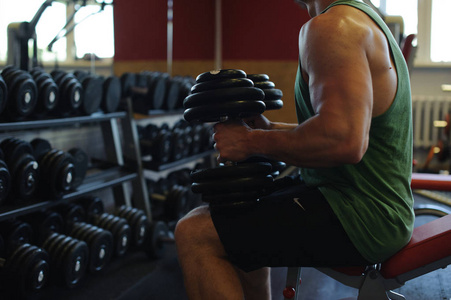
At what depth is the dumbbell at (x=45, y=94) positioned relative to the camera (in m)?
1.84

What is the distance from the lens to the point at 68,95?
76.7 inches

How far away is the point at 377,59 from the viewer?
35.0 inches

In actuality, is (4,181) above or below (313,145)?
below

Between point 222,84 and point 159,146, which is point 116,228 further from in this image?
point 222,84

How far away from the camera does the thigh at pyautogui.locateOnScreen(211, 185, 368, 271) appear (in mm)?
929

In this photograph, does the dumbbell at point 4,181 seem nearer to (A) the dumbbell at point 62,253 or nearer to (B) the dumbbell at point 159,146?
(A) the dumbbell at point 62,253

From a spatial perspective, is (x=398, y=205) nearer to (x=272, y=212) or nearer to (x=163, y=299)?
(x=272, y=212)

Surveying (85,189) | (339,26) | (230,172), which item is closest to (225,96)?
(230,172)

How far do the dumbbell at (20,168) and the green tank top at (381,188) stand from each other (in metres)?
1.24

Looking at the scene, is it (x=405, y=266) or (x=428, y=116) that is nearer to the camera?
(x=405, y=266)

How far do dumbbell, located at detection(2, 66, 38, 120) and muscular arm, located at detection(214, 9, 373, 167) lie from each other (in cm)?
119

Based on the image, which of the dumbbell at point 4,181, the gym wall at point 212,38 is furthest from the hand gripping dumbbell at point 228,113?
the gym wall at point 212,38

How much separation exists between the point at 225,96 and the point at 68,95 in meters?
1.24

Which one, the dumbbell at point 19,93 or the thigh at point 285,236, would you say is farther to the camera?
the dumbbell at point 19,93
